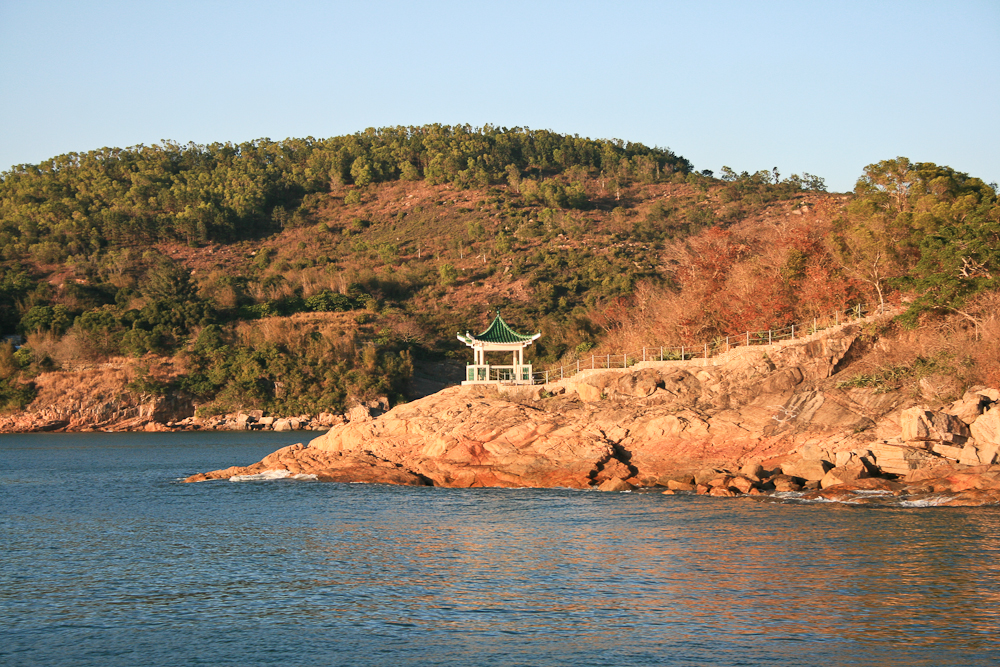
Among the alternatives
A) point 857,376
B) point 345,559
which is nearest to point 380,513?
point 345,559

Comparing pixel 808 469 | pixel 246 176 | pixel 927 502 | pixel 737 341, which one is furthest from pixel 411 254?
pixel 927 502

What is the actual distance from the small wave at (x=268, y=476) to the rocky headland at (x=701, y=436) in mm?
180

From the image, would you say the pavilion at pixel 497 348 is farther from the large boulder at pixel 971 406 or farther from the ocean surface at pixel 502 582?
the large boulder at pixel 971 406

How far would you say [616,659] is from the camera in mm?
15031

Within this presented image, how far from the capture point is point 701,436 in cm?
3431

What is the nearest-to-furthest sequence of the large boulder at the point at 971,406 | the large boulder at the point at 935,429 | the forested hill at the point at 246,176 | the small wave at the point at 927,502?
the small wave at the point at 927,502 → the large boulder at the point at 935,429 → the large boulder at the point at 971,406 → the forested hill at the point at 246,176

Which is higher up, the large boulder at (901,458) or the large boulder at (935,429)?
the large boulder at (935,429)

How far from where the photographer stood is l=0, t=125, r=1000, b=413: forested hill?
142 feet

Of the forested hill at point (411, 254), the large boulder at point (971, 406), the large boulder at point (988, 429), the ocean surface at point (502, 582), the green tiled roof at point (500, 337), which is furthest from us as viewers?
the green tiled roof at point (500, 337)

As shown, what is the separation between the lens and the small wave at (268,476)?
39.4 meters

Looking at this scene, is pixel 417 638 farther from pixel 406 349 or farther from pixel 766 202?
pixel 766 202

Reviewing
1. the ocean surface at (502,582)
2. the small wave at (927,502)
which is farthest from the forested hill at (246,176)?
the small wave at (927,502)

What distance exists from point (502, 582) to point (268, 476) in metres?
Answer: 22.2

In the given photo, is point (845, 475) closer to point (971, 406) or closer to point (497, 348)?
point (971, 406)
